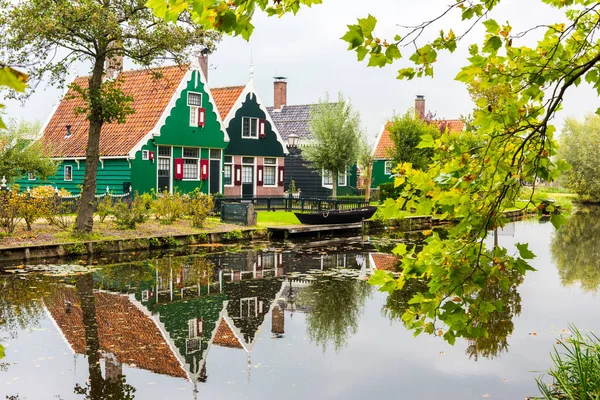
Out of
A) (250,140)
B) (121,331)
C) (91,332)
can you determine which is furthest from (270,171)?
(91,332)

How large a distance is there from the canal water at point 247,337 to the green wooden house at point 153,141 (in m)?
15.1

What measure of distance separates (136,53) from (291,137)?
1429 centimetres

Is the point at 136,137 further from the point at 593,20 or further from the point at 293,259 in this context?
the point at 593,20

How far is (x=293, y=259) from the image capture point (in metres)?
18.9

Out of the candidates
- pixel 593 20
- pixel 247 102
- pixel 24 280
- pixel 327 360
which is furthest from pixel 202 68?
pixel 593 20

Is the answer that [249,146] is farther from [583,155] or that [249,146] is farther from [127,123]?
[583,155]

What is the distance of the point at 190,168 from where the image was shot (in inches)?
1359

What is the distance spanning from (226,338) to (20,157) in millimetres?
21647

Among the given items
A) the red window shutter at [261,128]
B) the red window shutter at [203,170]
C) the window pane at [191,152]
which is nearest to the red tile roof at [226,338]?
the window pane at [191,152]

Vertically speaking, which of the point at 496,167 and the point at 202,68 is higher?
the point at 202,68

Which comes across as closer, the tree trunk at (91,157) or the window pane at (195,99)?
the tree trunk at (91,157)

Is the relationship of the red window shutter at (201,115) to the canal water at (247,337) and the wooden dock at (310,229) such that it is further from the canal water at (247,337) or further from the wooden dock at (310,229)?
the canal water at (247,337)

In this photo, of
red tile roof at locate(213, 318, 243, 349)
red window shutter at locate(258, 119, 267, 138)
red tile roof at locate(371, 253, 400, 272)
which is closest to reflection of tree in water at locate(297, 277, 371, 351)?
red tile roof at locate(213, 318, 243, 349)

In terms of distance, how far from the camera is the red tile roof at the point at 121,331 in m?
8.48
